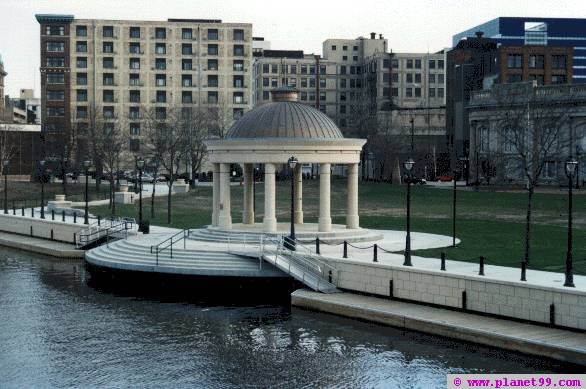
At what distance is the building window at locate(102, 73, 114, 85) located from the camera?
14175cm

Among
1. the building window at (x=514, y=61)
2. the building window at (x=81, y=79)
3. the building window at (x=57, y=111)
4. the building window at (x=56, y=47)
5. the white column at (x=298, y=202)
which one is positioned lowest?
the white column at (x=298, y=202)

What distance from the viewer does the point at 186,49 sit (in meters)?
143

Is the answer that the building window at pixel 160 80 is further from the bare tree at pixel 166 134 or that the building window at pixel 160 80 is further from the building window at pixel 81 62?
the building window at pixel 81 62

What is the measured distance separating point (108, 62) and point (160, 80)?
340 inches

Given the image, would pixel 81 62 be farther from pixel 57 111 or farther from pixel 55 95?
pixel 57 111

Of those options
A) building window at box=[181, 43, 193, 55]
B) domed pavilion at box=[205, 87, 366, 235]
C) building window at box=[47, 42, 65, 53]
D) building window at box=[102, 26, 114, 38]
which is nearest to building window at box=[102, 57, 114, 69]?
building window at box=[102, 26, 114, 38]

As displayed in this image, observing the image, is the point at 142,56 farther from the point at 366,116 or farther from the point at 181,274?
the point at 181,274

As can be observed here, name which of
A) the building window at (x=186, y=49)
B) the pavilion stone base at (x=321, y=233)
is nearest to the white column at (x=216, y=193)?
the pavilion stone base at (x=321, y=233)

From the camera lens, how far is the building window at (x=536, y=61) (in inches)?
4769

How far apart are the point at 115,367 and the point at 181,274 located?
14.1 meters

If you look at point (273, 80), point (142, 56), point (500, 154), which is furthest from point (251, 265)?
point (273, 80)

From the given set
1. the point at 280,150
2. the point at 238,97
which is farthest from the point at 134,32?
→ the point at 280,150

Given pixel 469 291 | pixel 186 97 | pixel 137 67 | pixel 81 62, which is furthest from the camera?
pixel 186 97

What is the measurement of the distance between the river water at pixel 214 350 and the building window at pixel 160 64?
106 m
